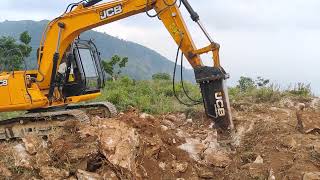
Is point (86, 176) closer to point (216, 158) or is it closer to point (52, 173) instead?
point (52, 173)

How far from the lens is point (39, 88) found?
9523mm

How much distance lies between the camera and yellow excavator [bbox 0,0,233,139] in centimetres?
814

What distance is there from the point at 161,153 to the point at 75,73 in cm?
285

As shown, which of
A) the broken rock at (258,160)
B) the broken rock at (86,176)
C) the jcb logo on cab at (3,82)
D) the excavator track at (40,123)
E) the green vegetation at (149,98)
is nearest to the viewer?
the broken rock at (86,176)

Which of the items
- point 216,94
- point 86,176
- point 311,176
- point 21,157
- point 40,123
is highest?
point 216,94

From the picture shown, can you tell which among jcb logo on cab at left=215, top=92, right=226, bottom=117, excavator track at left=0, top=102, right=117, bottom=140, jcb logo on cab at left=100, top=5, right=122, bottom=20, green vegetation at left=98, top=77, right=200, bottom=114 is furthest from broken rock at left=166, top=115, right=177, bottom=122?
jcb logo on cab at left=100, top=5, right=122, bottom=20

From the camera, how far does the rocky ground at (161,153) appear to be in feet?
23.7

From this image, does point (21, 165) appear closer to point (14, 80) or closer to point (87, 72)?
point (14, 80)

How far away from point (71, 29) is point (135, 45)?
14173 centimetres

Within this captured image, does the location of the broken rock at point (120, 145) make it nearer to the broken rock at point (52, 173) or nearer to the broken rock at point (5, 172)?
the broken rock at point (52, 173)

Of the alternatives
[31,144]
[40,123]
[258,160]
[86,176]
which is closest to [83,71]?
[40,123]

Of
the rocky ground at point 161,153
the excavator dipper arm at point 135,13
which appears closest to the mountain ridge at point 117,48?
the excavator dipper arm at point 135,13

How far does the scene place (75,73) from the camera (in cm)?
988

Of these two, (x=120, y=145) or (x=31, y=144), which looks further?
(x=31, y=144)
